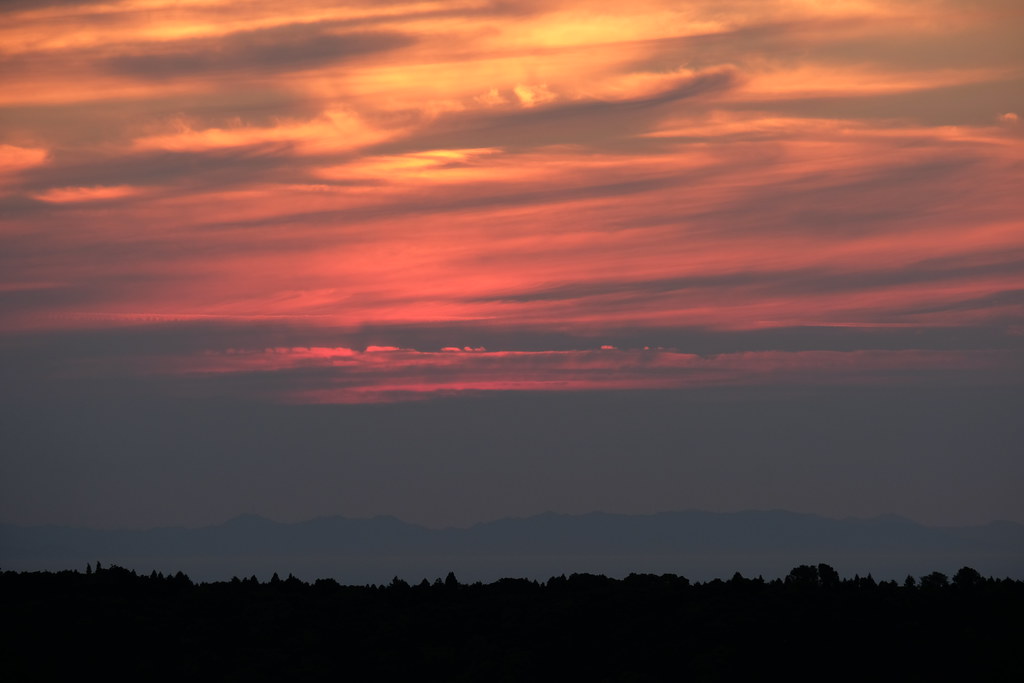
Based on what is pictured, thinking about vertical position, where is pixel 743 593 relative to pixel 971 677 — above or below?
above

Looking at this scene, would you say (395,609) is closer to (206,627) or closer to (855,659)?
(206,627)

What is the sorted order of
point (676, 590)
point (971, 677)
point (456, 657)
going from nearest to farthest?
point (971, 677), point (456, 657), point (676, 590)

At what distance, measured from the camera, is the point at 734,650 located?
115 ft

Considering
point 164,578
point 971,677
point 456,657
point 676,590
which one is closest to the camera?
A: point 971,677

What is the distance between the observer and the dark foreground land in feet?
114

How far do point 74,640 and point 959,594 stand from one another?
26.7m

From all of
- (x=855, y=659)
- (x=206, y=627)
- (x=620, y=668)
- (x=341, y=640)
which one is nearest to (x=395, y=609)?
(x=341, y=640)

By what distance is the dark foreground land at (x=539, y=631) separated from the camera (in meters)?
34.9

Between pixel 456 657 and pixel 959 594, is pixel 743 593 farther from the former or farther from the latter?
pixel 456 657

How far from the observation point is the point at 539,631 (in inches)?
1496

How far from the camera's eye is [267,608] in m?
40.4

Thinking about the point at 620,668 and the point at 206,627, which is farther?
the point at 206,627

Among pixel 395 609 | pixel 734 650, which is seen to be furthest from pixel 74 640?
pixel 734 650

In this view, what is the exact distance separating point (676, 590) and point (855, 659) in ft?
21.8
